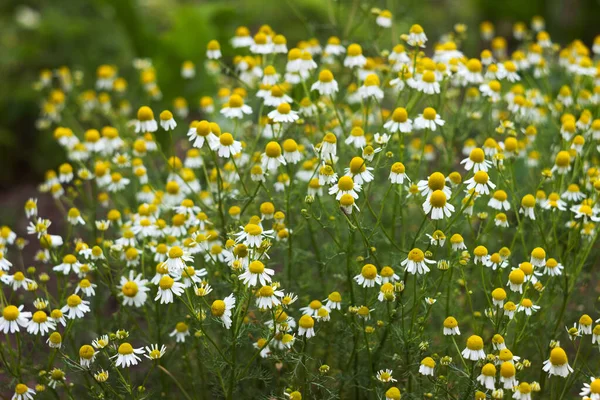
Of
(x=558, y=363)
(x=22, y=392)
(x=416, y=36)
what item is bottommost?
(x=22, y=392)

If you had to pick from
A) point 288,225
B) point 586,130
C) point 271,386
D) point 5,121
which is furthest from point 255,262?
point 5,121

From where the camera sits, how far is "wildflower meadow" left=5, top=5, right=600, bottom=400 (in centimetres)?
207

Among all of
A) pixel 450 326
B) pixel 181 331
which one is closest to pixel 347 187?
pixel 450 326

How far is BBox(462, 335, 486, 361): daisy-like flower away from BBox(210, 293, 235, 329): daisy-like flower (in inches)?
26.3

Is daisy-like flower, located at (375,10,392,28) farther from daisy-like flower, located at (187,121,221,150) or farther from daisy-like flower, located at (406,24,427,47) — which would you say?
daisy-like flower, located at (187,121,221,150)

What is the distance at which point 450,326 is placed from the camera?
6.64 feet

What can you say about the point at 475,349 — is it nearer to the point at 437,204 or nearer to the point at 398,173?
the point at 437,204

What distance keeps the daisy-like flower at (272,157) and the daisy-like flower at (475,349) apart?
2.49 ft

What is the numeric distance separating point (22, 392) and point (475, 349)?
1.31 metres

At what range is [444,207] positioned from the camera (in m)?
2.03

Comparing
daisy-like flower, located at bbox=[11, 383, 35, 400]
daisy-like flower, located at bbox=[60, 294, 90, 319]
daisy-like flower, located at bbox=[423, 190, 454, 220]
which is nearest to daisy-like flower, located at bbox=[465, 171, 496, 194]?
daisy-like flower, located at bbox=[423, 190, 454, 220]

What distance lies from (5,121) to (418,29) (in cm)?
353

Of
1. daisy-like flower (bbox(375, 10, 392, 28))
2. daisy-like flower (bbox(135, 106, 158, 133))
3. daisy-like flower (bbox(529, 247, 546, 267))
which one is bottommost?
daisy-like flower (bbox(529, 247, 546, 267))

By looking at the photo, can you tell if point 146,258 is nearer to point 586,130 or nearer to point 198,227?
point 198,227
